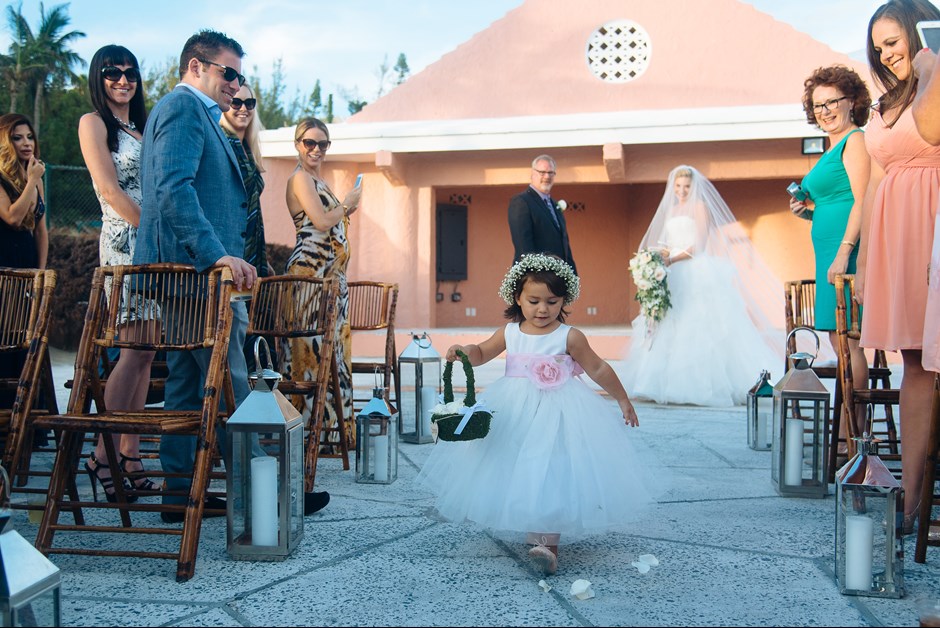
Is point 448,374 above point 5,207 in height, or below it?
below

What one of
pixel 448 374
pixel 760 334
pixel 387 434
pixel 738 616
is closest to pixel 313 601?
pixel 448 374

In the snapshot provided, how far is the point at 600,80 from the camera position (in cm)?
1349

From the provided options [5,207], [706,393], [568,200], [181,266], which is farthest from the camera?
[568,200]

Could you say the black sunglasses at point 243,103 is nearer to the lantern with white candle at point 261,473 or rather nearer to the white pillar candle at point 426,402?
the lantern with white candle at point 261,473

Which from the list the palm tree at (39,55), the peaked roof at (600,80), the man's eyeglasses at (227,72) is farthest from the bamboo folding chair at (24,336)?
the palm tree at (39,55)

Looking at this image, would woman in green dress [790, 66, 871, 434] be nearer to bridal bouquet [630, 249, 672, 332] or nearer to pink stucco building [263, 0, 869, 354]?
bridal bouquet [630, 249, 672, 332]

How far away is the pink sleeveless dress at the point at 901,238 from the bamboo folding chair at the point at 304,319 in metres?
2.19

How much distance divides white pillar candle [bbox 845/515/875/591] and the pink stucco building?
9.74m

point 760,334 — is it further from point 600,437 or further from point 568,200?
point 568,200

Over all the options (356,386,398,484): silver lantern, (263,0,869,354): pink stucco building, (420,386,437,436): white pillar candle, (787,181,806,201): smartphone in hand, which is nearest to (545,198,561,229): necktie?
(420,386,437,436): white pillar candle

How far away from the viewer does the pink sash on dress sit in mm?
2924

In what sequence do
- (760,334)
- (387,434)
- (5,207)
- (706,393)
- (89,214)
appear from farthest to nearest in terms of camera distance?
(89,214) → (760,334) → (706,393) → (5,207) → (387,434)

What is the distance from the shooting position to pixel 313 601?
2326 millimetres

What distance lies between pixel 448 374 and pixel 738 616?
1.23 m
